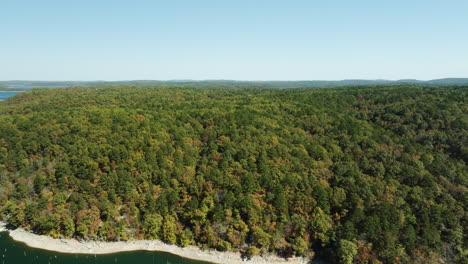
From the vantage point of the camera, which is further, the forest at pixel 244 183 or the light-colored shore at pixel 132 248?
the forest at pixel 244 183

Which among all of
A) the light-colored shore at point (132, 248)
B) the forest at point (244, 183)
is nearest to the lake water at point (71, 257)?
the light-colored shore at point (132, 248)

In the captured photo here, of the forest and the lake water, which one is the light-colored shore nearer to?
the lake water

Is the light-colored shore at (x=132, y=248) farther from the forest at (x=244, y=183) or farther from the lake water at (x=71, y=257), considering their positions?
the forest at (x=244, y=183)

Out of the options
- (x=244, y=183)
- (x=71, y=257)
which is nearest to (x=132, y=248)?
(x=71, y=257)

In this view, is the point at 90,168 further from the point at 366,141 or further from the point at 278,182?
the point at 366,141

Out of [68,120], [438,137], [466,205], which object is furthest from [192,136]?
[438,137]

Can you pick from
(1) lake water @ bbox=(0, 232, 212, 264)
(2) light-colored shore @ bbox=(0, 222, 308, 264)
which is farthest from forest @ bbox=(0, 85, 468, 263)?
(1) lake water @ bbox=(0, 232, 212, 264)

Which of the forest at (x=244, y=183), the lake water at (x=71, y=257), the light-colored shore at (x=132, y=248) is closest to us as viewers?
the lake water at (x=71, y=257)

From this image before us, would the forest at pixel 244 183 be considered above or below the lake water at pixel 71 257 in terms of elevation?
above
